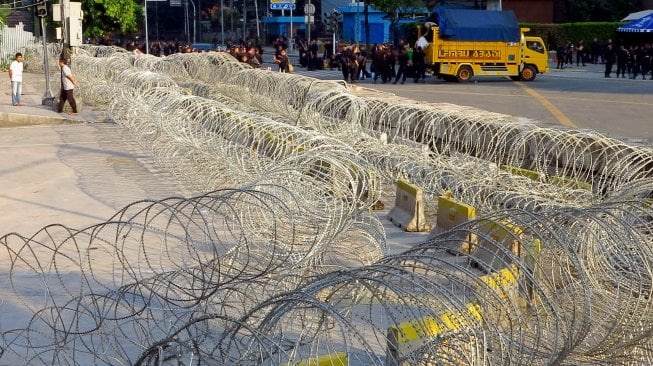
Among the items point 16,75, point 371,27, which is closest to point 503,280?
point 16,75

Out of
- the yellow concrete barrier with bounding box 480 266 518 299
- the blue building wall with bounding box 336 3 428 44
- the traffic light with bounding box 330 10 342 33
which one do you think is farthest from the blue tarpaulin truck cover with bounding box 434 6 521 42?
the yellow concrete barrier with bounding box 480 266 518 299

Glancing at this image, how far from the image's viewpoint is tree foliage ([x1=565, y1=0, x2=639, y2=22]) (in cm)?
5941

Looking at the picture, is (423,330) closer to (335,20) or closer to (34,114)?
(34,114)

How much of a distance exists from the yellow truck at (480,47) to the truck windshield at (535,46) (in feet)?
0.13

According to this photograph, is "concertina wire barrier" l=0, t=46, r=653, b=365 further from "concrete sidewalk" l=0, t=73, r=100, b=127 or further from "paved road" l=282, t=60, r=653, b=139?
"concrete sidewalk" l=0, t=73, r=100, b=127

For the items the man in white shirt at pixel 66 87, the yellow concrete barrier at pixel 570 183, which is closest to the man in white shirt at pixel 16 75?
the man in white shirt at pixel 66 87

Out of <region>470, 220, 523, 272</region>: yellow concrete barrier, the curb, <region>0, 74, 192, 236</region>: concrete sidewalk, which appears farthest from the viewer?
the curb

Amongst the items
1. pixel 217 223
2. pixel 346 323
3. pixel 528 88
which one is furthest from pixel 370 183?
pixel 528 88

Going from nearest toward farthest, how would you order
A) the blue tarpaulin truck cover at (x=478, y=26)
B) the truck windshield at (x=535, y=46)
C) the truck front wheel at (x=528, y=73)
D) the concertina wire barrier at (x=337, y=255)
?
the concertina wire barrier at (x=337, y=255), the blue tarpaulin truck cover at (x=478, y=26), the truck front wheel at (x=528, y=73), the truck windshield at (x=535, y=46)

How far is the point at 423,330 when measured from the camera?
5.09 m

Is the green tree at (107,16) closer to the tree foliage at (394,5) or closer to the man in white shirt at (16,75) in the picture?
the tree foliage at (394,5)

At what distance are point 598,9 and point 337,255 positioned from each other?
55.2 metres

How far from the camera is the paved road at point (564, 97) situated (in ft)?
74.1

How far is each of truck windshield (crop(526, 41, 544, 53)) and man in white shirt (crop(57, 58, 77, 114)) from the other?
21305 mm
